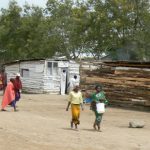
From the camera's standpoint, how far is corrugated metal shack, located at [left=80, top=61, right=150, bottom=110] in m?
25.3

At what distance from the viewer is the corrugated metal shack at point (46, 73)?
37750mm

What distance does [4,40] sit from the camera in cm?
5453

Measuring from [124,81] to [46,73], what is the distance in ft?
39.6

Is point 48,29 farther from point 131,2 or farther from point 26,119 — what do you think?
point 26,119

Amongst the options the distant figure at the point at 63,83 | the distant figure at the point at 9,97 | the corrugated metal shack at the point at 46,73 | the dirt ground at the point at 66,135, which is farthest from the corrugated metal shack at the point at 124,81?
the distant figure at the point at 63,83

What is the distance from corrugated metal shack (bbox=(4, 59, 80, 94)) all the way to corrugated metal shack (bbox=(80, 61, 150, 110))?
9010mm

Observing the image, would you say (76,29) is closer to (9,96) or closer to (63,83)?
(63,83)

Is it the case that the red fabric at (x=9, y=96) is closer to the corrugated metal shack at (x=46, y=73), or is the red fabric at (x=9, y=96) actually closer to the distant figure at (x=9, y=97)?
the distant figure at (x=9, y=97)

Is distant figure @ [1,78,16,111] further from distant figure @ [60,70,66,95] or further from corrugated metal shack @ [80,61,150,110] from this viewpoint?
distant figure @ [60,70,66,95]

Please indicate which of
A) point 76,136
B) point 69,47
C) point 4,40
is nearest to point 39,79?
point 69,47

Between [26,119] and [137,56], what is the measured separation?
80.3 ft

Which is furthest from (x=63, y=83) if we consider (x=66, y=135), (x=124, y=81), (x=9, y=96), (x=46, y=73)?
(x=66, y=135)

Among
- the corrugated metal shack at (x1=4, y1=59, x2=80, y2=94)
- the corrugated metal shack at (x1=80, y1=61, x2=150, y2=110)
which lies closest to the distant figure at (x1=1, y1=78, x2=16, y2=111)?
the corrugated metal shack at (x1=80, y1=61, x2=150, y2=110)

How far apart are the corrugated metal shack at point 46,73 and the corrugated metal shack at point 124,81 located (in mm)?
9010
